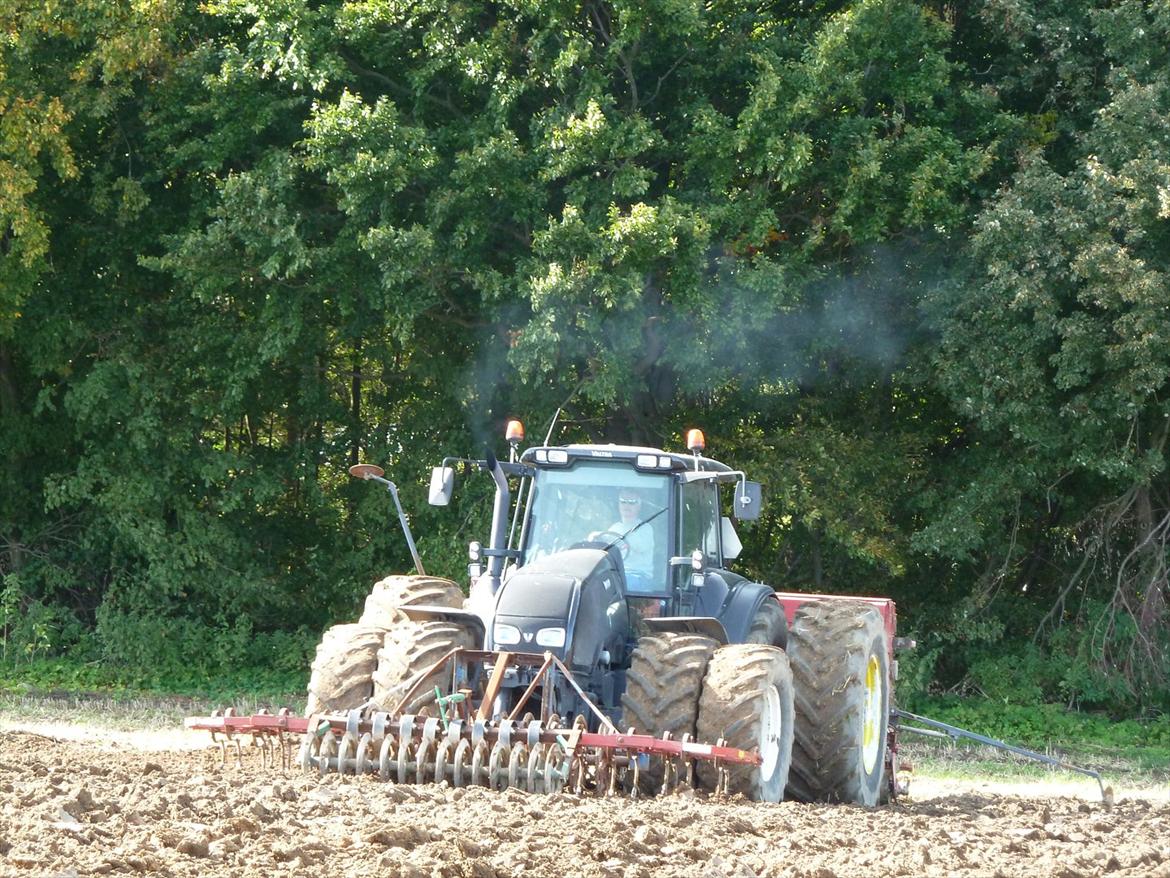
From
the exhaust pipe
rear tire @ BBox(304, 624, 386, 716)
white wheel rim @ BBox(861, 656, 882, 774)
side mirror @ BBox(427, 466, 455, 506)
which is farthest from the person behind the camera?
white wheel rim @ BBox(861, 656, 882, 774)

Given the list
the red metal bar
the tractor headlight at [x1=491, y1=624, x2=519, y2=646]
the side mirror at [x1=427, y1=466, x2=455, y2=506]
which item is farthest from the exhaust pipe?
the red metal bar

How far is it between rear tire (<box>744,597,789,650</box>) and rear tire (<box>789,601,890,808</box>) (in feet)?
0.55

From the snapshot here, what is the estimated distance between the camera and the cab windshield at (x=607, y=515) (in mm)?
9734

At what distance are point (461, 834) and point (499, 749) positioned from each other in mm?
1526

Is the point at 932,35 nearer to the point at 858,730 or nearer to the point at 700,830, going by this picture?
A: the point at 858,730

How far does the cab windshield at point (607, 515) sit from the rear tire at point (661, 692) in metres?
1.04

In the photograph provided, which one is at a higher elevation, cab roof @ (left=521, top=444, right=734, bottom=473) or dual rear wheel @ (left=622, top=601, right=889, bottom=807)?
cab roof @ (left=521, top=444, right=734, bottom=473)

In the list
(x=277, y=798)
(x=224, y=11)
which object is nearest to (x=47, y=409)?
(x=224, y=11)

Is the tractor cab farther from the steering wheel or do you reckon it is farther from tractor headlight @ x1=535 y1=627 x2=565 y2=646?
tractor headlight @ x1=535 y1=627 x2=565 y2=646

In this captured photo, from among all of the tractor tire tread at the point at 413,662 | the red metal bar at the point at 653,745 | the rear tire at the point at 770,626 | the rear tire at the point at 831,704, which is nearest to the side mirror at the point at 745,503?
the rear tire at the point at 770,626

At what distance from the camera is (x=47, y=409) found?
1995cm

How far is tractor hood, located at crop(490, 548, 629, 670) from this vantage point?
871cm

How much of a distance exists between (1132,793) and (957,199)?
7.06 m

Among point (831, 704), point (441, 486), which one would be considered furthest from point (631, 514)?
point (831, 704)
